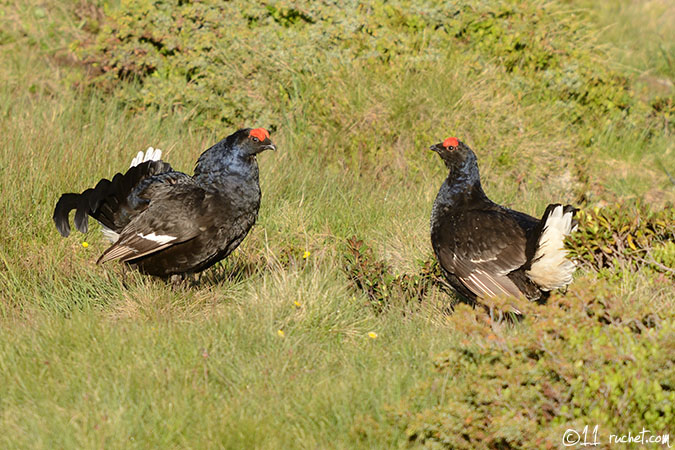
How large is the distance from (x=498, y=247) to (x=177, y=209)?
2267 millimetres

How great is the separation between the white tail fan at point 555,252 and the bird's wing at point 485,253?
0.55 ft

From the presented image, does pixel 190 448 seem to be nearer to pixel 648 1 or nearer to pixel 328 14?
pixel 328 14

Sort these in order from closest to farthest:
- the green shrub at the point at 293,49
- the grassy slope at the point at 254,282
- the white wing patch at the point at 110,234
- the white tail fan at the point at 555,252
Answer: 1. the grassy slope at the point at 254,282
2. the white tail fan at the point at 555,252
3. the white wing patch at the point at 110,234
4. the green shrub at the point at 293,49

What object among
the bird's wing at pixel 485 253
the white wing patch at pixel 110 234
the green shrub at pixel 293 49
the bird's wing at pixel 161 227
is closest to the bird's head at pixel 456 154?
the bird's wing at pixel 485 253

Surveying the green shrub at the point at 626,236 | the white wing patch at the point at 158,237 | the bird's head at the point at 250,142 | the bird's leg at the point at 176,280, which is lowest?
the bird's leg at the point at 176,280

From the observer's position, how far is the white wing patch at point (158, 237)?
5.45 m

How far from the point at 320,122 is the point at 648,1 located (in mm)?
7729

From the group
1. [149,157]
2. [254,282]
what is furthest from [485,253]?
[149,157]

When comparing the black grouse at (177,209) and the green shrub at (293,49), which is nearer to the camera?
the black grouse at (177,209)

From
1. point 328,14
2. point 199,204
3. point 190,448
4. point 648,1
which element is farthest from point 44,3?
point 648,1

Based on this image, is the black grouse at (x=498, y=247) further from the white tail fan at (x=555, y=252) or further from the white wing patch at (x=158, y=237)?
the white wing patch at (x=158, y=237)

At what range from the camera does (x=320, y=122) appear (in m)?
8.16

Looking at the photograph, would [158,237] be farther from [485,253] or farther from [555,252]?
[555,252]

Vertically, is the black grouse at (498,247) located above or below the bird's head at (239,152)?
below
